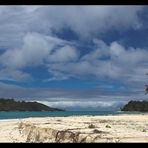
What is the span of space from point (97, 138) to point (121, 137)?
831mm

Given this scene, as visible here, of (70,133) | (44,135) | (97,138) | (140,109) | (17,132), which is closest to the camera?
(97,138)

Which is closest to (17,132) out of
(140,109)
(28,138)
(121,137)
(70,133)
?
(28,138)

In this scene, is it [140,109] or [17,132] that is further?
[140,109]
